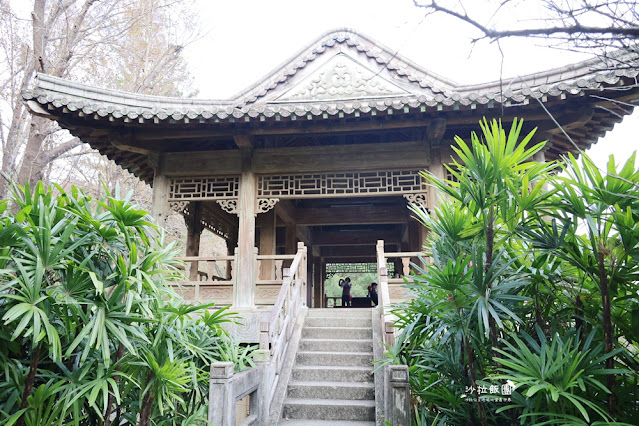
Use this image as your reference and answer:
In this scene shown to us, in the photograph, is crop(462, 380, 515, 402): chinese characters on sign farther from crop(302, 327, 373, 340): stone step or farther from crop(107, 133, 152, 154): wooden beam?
crop(107, 133, 152, 154): wooden beam

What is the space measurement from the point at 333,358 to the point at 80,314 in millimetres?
3110

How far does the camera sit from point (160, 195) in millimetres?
6480

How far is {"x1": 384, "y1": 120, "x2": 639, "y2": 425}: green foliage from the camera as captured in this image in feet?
7.04

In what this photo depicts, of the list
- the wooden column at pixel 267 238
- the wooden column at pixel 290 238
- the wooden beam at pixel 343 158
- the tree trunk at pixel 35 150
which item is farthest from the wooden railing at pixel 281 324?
the tree trunk at pixel 35 150

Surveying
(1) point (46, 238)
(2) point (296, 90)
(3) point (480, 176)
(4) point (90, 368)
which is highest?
(2) point (296, 90)

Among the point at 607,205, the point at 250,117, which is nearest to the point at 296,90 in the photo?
the point at 250,117

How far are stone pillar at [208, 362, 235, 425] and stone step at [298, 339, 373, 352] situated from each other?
2.21 m

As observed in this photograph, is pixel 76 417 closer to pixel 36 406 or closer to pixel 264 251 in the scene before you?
pixel 36 406

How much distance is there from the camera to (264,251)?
8.09m

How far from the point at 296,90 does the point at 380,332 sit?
403 centimetres

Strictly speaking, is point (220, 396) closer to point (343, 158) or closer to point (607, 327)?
point (607, 327)

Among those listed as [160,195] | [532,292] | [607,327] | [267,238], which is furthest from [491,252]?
[267,238]

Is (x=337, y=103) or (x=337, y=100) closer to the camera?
(x=337, y=103)

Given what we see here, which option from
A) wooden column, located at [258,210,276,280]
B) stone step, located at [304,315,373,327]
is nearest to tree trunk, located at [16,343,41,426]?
stone step, located at [304,315,373,327]
